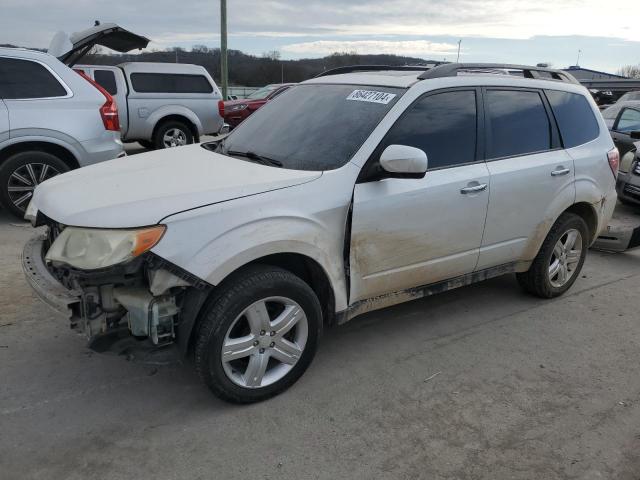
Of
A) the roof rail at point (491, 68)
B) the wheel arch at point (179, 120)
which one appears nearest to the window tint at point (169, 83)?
the wheel arch at point (179, 120)

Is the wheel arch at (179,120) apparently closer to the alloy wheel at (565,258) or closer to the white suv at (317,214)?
the white suv at (317,214)


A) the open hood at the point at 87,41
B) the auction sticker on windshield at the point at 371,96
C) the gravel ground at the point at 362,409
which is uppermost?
the open hood at the point at 87,41

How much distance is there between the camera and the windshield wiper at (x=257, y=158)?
11.1ft

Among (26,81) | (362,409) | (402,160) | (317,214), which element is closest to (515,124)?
(402,160)

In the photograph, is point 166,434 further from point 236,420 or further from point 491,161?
point 491,161

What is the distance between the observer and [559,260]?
461cm

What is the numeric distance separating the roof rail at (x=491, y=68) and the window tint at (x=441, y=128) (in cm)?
16

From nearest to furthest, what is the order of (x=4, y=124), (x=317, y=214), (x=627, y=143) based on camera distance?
(x=317, y=214)
(x=4, y=124)
(x=627, y=143)

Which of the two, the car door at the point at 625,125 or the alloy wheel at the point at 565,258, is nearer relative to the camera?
the alloy wheel at the point at 565,258

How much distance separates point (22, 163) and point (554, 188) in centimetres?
540

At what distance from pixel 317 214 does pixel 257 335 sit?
0.74 m

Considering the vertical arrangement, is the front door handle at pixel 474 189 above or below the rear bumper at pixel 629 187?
above

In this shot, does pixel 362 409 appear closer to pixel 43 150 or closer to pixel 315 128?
pixel 315 128

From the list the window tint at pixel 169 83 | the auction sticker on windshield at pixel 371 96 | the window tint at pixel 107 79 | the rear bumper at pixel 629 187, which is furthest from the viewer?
the window tint at pixel 169 83
